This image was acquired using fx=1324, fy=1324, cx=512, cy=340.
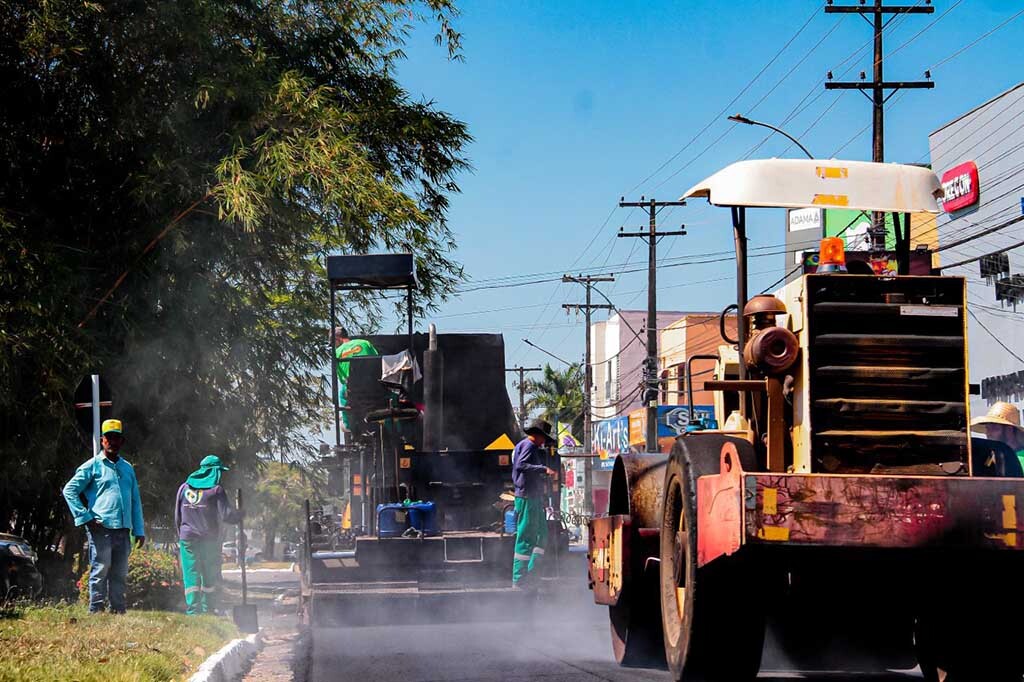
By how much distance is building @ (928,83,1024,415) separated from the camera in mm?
32875

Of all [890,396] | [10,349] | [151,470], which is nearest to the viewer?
[890,396]

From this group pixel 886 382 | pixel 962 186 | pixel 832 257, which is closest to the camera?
pixel 886 382

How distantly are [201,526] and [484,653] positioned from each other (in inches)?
186

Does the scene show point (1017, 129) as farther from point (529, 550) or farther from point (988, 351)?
point (529, 550)

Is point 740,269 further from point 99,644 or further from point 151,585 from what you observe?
point 151,585

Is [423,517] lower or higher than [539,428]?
lower

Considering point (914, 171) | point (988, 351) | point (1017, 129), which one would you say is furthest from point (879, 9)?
point (914, 171)

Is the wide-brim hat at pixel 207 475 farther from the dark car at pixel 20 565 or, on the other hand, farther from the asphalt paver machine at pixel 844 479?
the asphalt paver machine at pixel 844 479

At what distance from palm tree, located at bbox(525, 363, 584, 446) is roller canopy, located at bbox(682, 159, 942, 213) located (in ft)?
227

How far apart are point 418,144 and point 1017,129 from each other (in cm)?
1990

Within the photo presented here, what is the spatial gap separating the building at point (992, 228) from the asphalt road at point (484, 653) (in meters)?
22.8

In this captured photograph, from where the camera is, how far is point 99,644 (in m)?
8.67

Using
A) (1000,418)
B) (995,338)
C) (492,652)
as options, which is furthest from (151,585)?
(995,338)

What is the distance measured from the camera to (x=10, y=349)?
534 inches
